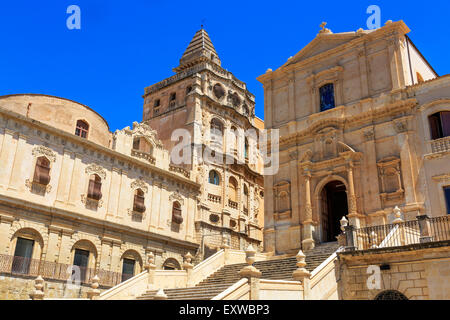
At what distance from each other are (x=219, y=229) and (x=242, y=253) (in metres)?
11.4

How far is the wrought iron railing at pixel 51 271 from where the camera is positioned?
2234 cm

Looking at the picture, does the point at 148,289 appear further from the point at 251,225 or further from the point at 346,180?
the point at 251,225

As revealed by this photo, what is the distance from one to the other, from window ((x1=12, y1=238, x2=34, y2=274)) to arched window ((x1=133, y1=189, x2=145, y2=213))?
725cm

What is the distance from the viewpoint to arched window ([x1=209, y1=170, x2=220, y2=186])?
37406 mm

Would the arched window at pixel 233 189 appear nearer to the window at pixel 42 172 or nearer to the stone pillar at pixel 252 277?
the window at pixel 42 172

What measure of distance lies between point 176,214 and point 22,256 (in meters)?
11.5

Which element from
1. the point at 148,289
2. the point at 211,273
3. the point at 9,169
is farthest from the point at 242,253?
the point at 9,169

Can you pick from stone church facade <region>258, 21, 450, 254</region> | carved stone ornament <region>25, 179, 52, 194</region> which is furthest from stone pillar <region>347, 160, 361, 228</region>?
carved stone ornament <region>25, 179, 52, 194</region>

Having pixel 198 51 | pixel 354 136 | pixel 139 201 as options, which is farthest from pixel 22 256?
pixel 198 51

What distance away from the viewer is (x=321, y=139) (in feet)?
83.7

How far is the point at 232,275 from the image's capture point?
66.2ft

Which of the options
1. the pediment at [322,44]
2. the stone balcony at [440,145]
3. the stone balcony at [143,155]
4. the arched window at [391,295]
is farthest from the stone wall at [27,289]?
the stone balcony at [440,145]

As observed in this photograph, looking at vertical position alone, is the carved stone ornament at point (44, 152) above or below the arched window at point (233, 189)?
below

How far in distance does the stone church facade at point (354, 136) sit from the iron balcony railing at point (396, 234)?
12.4 feet
